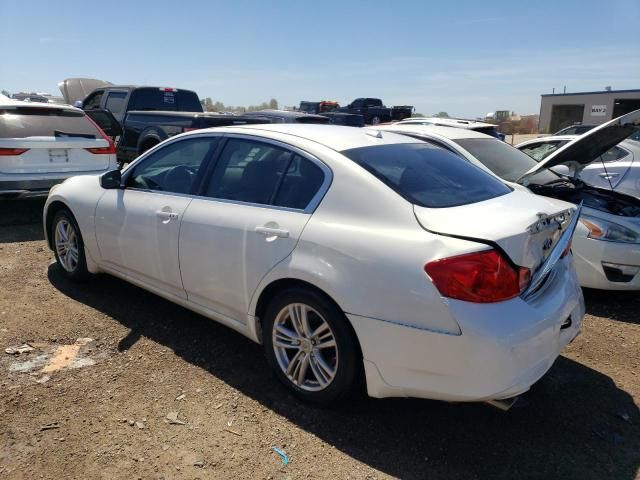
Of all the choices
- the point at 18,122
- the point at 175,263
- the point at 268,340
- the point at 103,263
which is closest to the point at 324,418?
the point at 268,340

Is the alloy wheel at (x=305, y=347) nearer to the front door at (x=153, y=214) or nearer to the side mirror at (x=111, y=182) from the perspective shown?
the front door at (x=153, y=214)

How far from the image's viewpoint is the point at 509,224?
273 cm

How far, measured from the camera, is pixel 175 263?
12.3ft

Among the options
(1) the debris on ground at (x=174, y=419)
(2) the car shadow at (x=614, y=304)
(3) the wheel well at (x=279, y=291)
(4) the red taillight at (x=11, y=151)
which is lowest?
(2) the car shadow at (x=614, y=304)

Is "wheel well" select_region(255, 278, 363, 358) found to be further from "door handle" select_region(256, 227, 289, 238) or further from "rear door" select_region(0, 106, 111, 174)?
"rear door" select_region(0, 106, 111, 174)

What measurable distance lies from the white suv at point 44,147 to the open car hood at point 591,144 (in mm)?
5848

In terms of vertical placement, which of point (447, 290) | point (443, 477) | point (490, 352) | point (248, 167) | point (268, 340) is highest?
point (248, 167)

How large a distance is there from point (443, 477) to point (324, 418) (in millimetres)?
750

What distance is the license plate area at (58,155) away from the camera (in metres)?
7.20

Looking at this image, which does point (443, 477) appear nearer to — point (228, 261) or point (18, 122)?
point (228, 261)

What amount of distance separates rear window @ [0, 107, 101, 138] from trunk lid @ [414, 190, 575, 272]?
623 centimetres

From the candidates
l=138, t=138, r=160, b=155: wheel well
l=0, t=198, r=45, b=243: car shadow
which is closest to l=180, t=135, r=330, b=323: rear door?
l=0, t=198, r=45, b=243: car shadow

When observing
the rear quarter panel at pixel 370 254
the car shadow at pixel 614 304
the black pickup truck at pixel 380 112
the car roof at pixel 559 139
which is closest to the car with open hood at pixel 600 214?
the car shadow at pixel 614 304

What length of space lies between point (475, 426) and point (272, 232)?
1597mm
